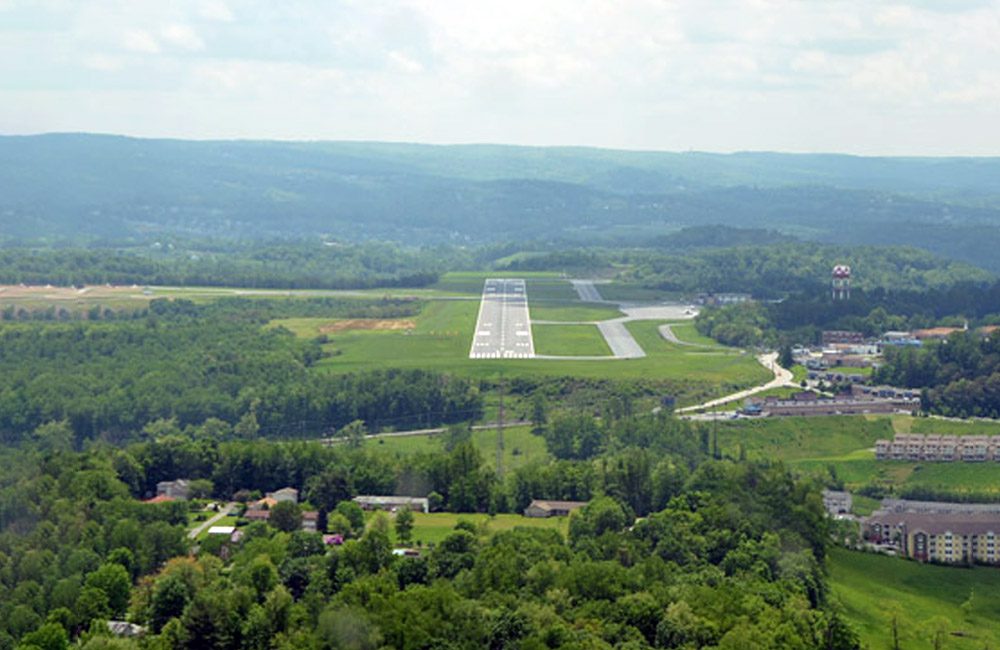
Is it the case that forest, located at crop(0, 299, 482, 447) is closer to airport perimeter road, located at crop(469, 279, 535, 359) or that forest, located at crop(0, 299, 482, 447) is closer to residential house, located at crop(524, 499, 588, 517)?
airport perimeter road, located at crop(469, 279, 535, 359)

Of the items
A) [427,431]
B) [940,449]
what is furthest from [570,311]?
[940,449]

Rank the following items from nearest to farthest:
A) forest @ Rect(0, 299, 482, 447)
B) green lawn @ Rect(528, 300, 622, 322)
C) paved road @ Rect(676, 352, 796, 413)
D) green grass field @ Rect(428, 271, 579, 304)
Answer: forest @ Rect(0, 299, 482, 447) < paved road @ Rect(676, 352, 796, 413) < green lawn @ Rect(528, 300, 622, 322) < green grass field @ Rect(428, 271, 579, 304)

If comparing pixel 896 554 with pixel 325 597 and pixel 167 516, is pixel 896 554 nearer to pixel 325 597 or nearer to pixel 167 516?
pixel 325 597

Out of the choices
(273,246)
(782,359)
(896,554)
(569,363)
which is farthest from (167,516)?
(273,246)

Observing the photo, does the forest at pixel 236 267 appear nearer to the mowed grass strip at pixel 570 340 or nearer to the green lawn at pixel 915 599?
the mowed grass strip at pixel 570 340

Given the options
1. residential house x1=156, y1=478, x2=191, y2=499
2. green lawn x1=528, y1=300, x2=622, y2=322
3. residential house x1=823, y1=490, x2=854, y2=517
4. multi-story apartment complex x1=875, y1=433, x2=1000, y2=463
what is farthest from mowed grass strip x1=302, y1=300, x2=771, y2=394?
residential house x1=156, y1=478, x2=191, y2=499

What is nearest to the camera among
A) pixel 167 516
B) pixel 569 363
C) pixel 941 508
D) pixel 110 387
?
pixel 167 516
